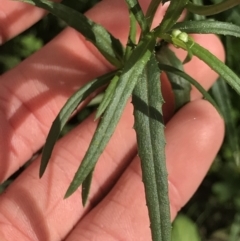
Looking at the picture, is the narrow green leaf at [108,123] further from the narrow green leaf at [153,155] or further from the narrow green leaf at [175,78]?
the narrow green leaf at [175,78]

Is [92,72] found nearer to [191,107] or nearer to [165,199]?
[191,107]

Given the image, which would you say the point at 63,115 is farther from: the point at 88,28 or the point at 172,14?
the point at 172,14

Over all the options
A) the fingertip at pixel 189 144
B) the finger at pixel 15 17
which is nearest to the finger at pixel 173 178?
the fingertip at pixel 189 144

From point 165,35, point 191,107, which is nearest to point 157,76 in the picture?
point 165,35

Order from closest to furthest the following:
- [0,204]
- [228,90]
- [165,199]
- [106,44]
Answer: [165,199]
[106,44]
[0,204]
[228,90]

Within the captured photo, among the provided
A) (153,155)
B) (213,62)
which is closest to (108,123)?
(153,155)

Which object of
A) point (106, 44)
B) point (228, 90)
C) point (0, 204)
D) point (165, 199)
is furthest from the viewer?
point (228, 90)

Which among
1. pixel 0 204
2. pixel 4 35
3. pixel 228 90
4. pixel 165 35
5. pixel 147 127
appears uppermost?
pixel 4 35
